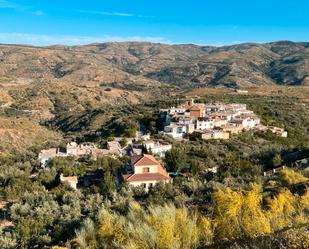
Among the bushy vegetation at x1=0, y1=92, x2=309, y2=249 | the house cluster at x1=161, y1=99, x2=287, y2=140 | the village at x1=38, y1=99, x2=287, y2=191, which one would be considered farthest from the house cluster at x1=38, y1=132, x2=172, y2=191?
the house cluster at x1=161, y1=99, x2=287, y2=140

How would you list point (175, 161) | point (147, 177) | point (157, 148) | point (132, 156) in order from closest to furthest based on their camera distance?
point (147, 177) < point (175, 161) < point (132, 156) < point (157, 148)

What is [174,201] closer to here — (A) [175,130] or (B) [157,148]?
(B) [157,148]

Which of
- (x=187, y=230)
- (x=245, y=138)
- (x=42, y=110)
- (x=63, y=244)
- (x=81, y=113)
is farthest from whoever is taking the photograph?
(x=42, y=110)

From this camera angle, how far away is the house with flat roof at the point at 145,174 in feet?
120

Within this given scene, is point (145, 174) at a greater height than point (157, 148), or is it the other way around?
point (145, 174)

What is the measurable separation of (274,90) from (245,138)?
6072 centimetres

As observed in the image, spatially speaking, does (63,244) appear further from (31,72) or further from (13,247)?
(31,72)

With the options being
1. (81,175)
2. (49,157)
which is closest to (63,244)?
(81,175)

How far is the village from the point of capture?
125ft

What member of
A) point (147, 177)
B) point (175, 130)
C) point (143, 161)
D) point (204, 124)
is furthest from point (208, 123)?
point (147, 177)

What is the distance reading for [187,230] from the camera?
52.1ft

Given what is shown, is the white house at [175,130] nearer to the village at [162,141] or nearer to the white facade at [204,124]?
the village at [162,141]

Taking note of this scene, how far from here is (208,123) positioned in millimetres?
63438

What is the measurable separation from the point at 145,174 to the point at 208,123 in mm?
27437
